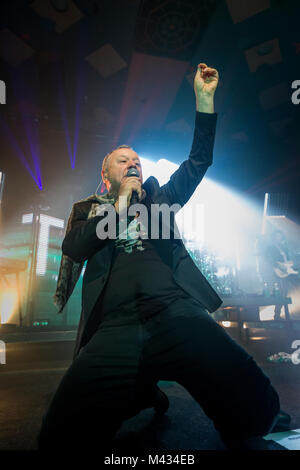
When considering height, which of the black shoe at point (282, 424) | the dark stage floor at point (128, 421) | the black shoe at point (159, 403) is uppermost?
the black shoe at point (282, 424)

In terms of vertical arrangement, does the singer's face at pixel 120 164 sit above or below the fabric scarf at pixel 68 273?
above

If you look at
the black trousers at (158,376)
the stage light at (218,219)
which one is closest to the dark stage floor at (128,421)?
the black trousers at (158,376)

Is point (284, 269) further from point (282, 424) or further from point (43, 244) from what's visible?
point (43, 244)

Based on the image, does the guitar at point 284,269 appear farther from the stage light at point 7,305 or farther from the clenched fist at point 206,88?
the stage light at point 7,305

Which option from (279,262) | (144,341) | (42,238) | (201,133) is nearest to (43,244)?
(42,238)

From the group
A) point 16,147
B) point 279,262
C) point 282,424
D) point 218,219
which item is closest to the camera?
point 282,424

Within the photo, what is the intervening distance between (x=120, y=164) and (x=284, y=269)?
565 centimetres

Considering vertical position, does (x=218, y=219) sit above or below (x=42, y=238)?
above

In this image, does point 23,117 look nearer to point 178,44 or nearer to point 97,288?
point 178,44

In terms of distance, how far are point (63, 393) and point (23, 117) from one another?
560cm

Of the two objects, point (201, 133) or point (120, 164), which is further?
point (120, 164)

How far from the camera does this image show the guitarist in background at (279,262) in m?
5.91

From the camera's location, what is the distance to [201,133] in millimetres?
1445

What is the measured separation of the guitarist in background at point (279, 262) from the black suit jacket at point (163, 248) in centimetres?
534
